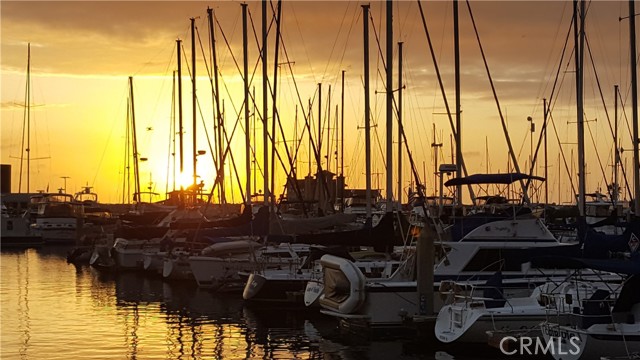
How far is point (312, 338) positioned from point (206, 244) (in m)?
17.6

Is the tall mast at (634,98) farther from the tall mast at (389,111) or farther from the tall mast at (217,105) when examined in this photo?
the tall mast at (217,105)

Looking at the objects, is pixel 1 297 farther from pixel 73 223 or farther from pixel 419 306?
pixel 73 223

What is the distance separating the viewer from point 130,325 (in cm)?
3142

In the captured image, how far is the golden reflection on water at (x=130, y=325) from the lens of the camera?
26016 millimetres

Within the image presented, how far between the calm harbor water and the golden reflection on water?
3cm

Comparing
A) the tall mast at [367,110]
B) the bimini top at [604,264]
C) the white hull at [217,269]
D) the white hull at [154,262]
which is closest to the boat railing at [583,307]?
the bimini top at [604,264]

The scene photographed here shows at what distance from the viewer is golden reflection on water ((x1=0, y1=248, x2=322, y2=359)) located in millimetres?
26016

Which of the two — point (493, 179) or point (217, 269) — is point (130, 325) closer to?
point (217, 269)

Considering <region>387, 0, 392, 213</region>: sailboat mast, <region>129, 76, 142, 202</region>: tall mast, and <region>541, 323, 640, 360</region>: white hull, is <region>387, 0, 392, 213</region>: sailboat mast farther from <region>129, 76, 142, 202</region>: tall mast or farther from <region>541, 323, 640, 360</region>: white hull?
<region>129, 76, 142, 202</region>: tall mast

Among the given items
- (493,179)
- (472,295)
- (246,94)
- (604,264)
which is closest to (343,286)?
(472,295)

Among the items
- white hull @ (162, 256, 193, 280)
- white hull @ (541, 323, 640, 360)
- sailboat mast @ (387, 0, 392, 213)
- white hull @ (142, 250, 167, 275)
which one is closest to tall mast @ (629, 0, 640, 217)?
sailboat mast @ (387, 0, 392, 213)

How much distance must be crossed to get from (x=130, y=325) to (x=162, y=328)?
1.34 metres

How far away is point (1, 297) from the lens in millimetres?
40688

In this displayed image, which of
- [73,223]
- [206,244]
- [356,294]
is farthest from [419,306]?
[73,223]
